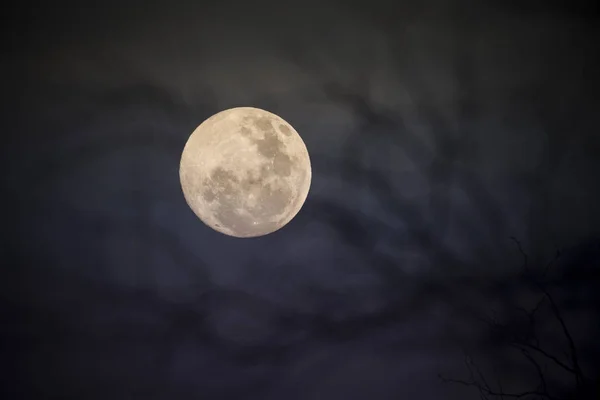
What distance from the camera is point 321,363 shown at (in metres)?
3.65

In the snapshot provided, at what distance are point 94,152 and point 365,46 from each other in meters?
1.85

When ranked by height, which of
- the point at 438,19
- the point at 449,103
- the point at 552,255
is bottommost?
the point at 552,255

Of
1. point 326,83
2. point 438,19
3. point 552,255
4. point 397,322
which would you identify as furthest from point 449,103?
point 397,322

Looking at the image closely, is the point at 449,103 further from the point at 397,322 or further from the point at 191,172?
the point at 191,172

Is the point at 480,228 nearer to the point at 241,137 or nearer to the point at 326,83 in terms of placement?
the point at 326,83

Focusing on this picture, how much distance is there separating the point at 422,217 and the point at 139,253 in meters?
1.84

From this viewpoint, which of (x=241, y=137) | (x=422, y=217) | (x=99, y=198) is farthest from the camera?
(x=422, y=217)

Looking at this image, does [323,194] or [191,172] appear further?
[323,194]

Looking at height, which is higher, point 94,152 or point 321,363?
point 94,152

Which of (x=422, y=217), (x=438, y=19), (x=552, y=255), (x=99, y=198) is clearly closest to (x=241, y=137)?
(x=99, y=198)

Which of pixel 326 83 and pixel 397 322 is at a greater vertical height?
pixel 326 83

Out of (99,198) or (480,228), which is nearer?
(99,198)

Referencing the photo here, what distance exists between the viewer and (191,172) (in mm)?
2699

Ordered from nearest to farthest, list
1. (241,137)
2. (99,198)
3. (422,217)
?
(241,137) < (99,198) < (422,217)
